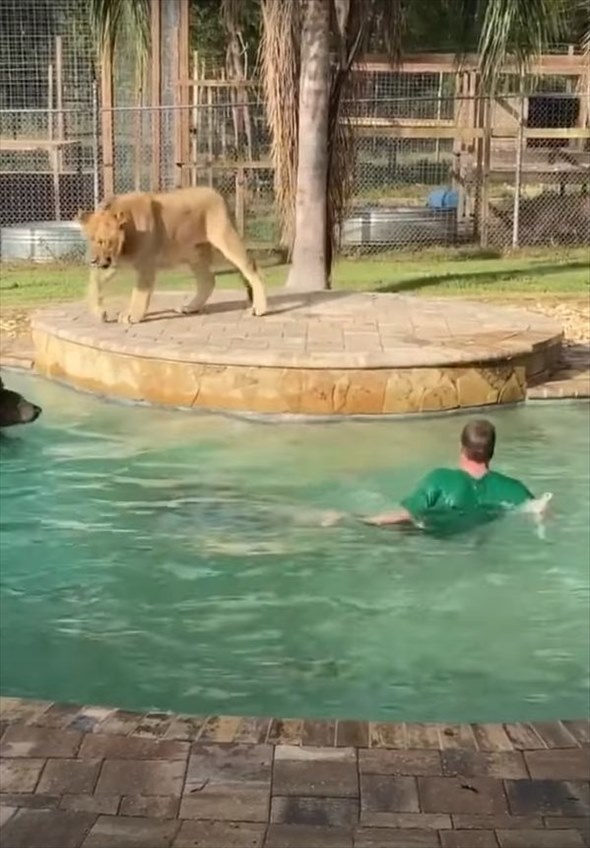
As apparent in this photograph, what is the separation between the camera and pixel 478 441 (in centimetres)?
588

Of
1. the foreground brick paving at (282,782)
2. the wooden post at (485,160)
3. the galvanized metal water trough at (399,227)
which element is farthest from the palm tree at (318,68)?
the foreground brick paving at (282,782)

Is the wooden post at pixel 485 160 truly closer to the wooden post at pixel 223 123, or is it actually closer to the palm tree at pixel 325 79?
the palm tree at pixel 325 79

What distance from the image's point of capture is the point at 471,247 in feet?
53.2

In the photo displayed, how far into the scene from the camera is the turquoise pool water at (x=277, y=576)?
15.4ft

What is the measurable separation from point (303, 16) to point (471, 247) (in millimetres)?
5860

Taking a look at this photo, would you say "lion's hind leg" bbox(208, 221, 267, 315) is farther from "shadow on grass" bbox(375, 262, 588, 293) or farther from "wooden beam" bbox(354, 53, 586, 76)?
"wooden beam" bbox(354, 53, 586, 76)

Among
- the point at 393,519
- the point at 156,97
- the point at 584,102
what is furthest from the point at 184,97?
the point at 393,519

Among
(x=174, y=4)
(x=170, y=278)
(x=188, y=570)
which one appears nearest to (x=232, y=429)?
(x=188, y=570)

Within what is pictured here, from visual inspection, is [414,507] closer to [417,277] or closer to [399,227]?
[417,277]

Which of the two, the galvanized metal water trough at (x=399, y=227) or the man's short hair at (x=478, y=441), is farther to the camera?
the galvanized metal water trough at (x=399, y=227)

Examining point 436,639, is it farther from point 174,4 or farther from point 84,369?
point 174,4

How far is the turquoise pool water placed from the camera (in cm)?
469

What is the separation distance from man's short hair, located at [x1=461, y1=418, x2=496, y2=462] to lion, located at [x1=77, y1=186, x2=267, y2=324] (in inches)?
147

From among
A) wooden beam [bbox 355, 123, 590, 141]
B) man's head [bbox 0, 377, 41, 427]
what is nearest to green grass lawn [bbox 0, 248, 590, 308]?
wooden beam [bbox 355, 123, 590, 141]
